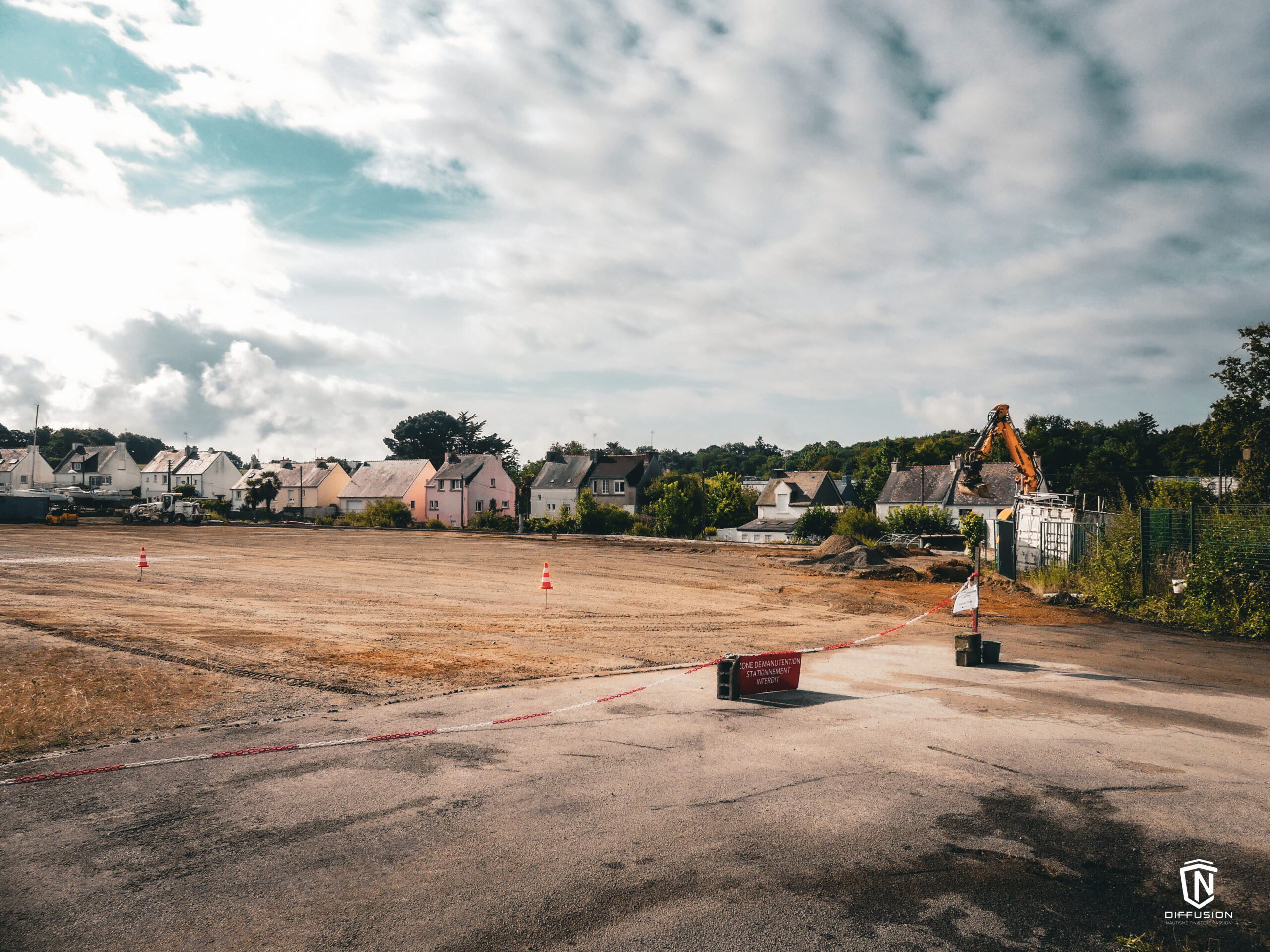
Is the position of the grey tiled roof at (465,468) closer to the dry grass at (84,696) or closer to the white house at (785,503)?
the white house at (785,503)

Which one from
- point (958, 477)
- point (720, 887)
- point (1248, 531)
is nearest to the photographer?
point (720, 887)

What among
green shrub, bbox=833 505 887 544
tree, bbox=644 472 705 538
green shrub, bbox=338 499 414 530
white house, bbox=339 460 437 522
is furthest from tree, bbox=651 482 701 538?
white house, bbox=339 460 437 522

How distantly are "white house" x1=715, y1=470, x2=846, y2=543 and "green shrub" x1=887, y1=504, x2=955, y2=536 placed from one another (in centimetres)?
460

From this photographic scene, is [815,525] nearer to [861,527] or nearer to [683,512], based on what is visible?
[861,527]

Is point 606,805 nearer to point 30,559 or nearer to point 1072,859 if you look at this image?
point 1072,859

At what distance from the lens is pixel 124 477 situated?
101875 mm

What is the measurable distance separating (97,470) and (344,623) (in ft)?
358

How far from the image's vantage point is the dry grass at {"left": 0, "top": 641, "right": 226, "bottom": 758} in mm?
7969

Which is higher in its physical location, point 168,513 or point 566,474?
point 566,474

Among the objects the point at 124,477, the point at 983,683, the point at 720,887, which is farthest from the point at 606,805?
the point at 124,477

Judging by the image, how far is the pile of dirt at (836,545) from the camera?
120 feet

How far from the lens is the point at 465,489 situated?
7762 centimetres

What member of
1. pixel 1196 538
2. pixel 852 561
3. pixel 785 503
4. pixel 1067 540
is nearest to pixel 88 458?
pixel 785 503

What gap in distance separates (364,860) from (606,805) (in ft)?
6.65
